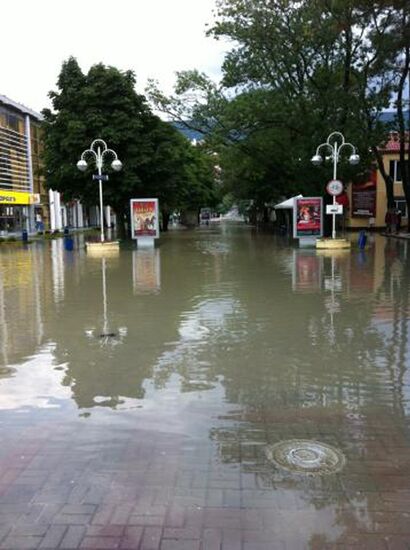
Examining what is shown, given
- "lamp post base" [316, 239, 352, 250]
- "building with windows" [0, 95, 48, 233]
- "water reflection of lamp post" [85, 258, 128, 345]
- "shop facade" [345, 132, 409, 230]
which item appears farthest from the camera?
"building with windows" [0, 95, 48, 233]

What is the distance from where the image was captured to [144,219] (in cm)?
3014

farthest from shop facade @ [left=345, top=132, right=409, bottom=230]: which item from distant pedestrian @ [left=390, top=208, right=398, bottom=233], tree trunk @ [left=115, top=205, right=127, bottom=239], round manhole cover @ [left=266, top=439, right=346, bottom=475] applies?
round manhole cover @ [left=266, top=439, right=346, bottom=475]

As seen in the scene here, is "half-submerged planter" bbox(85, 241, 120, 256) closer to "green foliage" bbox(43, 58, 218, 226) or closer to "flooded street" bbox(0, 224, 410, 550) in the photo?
"green foliage" bbox(43, 58, 218, 226)

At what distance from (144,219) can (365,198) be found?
75.2ft

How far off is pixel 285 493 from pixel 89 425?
2.00 m

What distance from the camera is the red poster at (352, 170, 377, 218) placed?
4609 cm

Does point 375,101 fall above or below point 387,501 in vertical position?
above

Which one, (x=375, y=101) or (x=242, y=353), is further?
(x=375, y=101)

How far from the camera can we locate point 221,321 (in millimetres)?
9719

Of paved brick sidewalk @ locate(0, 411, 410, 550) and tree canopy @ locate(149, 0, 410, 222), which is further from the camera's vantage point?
tree canopy @ locate(149, 0, 410, 222)

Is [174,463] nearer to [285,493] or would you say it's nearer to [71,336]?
[285,493]

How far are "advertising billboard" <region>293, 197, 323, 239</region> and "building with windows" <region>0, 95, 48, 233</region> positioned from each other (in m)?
31.0

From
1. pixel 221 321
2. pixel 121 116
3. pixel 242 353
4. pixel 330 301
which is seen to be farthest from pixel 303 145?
pixel 242 353

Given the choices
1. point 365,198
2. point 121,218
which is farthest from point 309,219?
point 365,198
